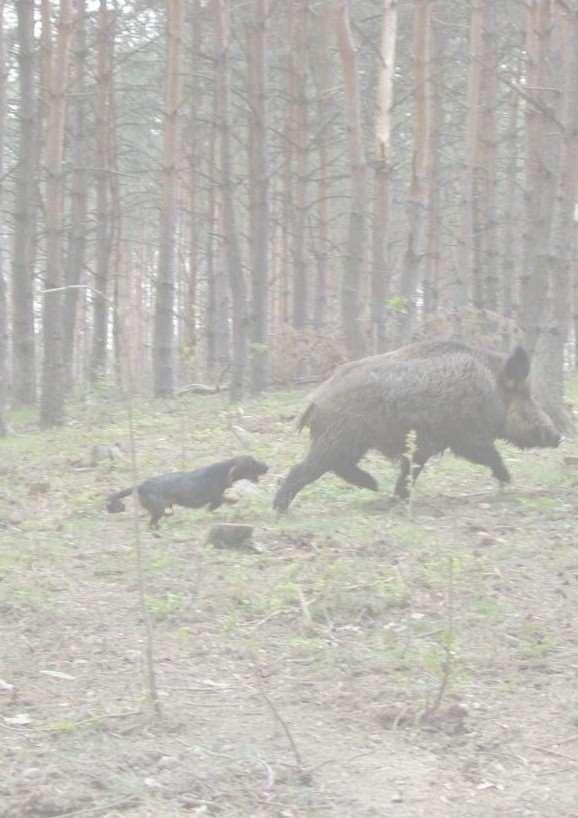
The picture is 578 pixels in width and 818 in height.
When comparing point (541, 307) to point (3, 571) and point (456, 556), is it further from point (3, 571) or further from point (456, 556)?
point (3, 571)

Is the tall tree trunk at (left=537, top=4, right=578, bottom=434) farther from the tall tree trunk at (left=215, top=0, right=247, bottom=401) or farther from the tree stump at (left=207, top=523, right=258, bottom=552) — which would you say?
the tall tree trunk at (left=215, top=0, right=247, bottom=401)

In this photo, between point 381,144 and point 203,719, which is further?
point 381,144

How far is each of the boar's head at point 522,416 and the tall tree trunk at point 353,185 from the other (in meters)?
9.49

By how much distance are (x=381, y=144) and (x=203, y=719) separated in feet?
49.4

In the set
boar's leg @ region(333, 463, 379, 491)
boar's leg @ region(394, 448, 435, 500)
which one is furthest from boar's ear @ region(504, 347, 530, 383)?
boar's leg @ region(333, 463, 379, 491)

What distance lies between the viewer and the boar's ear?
38.9 feet

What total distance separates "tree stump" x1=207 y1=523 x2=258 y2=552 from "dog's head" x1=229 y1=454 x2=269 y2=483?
4.84ft

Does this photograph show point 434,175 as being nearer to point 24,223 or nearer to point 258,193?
point 258,193

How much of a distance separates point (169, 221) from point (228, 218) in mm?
1426

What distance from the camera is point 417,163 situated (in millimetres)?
21406

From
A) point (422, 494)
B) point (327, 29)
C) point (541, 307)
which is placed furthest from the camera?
point (327, 29)

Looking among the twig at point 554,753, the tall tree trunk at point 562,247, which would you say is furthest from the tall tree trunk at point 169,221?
the twig at point 554,753

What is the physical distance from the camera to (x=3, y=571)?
9250 millimetres

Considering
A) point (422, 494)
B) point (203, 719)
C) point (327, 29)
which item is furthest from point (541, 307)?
point (327, 29)
